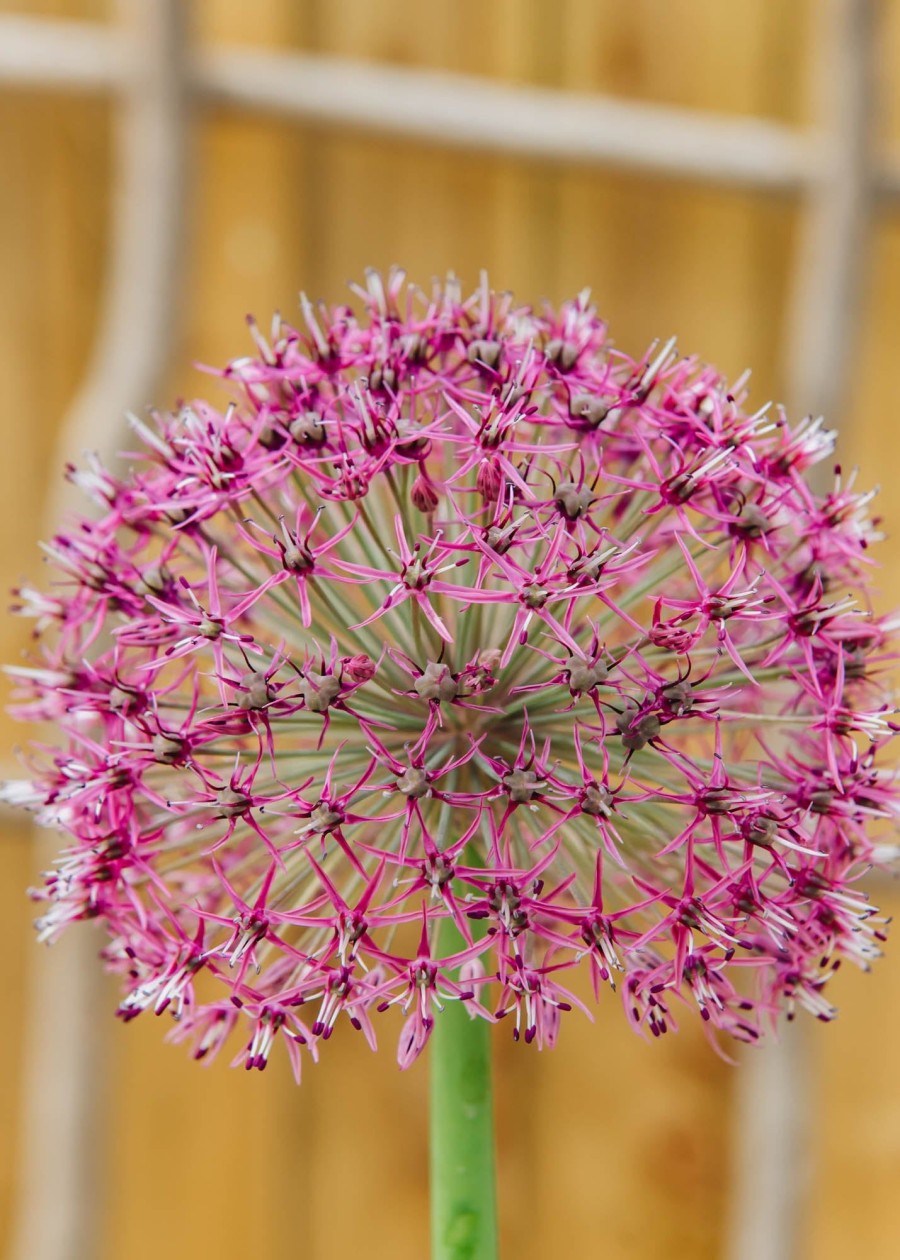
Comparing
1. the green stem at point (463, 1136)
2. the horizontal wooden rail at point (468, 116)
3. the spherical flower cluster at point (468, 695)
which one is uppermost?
the horizontal wooden rail at point (468, 116)

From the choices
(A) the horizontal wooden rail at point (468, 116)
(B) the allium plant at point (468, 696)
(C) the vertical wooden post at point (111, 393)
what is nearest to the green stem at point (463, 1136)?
(B) the allium plant at point (468, 696)

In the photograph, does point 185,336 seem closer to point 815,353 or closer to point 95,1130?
point 815,353

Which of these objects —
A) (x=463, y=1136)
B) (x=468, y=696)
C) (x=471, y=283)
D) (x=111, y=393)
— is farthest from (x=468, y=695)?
(x=471, y=283)

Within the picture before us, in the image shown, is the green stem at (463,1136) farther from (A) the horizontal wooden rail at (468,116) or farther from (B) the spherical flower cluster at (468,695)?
(A) the horizontal wooden rail at (468,116)

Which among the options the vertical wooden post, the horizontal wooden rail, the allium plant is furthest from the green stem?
the horizontal wooden rail

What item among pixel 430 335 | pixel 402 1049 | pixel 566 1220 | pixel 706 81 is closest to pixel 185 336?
pixel 706 81
